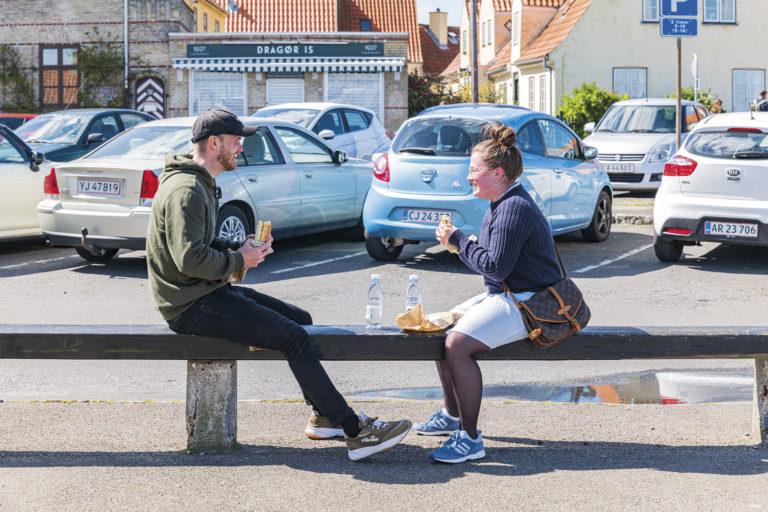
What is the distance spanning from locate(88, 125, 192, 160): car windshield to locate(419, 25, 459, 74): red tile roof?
61.6 metres

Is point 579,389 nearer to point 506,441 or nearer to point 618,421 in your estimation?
point 618,421

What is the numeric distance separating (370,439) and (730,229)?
24.0ft

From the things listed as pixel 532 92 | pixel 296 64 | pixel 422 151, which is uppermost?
pixel 296 64

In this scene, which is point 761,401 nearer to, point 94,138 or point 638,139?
point 94,138

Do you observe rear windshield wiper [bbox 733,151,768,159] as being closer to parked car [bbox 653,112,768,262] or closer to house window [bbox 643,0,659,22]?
parked car [bbox 653,112,768,262]

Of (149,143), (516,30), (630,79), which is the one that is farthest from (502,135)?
(516,30)

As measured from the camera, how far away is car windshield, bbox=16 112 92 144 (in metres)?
16.4

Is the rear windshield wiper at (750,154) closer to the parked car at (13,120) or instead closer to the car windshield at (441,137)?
the car windshield at (441,137)

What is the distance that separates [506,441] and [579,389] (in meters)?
1.59

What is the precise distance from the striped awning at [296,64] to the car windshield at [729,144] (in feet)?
86.8

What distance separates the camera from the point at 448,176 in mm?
→ 11039

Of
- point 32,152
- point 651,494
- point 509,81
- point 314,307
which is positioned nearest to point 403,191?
point 314,307

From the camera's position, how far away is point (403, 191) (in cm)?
1136

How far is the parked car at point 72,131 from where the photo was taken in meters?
16.0
